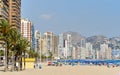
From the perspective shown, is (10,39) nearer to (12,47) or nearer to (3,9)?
(12,47)

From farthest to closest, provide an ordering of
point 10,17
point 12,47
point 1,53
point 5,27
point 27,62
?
point 10,17 < point 1,53 < point 27,62 < point 12,47 < point 5,27

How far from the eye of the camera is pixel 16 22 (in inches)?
6280

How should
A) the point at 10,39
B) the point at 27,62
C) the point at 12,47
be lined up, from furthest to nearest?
1. the point at 27,62
2. the point at 12,47
3. the point at 10,39

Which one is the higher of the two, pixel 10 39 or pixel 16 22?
pixel 16 22

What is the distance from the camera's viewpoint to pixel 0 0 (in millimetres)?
129875

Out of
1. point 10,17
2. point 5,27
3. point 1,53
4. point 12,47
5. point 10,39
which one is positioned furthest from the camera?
point 10,17

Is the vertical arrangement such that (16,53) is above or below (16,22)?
below

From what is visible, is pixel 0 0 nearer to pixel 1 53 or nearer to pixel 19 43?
pixel 1 53

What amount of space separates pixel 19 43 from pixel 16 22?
80217mm

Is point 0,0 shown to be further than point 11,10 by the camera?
No

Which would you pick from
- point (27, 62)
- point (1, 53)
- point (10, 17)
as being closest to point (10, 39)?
point (27, 62)

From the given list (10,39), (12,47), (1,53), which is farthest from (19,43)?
(1,53)

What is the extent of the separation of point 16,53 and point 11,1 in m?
81.9

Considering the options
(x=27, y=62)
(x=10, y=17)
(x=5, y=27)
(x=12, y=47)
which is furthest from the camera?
(x=10, y=17)
